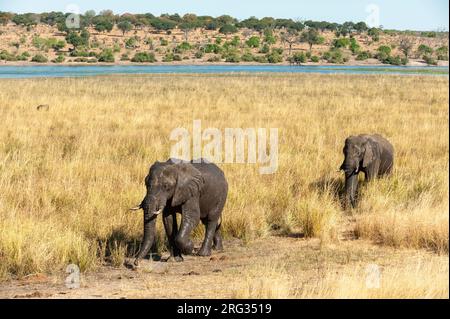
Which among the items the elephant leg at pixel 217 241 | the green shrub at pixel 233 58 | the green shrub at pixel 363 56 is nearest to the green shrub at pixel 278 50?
the green shrub at pixel 233 58

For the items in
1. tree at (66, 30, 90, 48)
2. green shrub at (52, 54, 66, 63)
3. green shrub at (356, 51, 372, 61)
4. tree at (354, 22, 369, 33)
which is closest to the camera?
green shrub at (52, 54, 66, 63)

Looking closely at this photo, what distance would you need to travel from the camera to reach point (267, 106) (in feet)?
86.1

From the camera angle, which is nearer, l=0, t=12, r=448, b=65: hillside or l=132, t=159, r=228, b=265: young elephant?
l=132, t=159, r=228, b=265: young elephant

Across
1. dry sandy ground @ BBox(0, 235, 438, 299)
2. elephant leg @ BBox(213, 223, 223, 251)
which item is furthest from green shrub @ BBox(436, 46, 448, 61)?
elephant leg @ BBox(213, 223, 223, 251)

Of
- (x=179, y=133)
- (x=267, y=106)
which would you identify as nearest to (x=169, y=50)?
(x=267, y=106)

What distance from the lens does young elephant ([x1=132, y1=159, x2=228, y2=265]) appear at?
7.69 metres

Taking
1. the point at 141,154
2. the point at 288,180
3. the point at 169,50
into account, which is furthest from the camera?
the point at 169,50

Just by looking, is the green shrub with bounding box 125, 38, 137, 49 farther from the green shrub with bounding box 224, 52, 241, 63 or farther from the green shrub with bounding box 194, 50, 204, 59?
the green shrub with bounding box 224, 52, 241, 63

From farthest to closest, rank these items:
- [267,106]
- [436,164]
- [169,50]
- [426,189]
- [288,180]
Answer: [169,50]
[267,106]
[436,164]
[288,180]
[426,189]

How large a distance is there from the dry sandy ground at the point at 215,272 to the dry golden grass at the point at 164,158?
0.27 meters

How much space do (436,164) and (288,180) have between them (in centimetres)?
321
